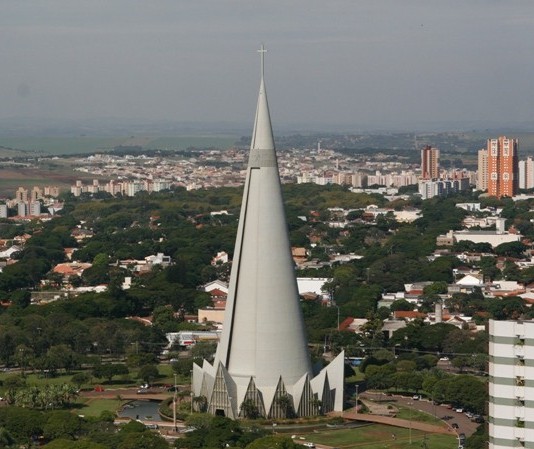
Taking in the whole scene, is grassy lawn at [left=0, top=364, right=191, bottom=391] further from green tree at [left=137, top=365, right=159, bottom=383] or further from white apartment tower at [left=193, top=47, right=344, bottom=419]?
white apartment tower at [left=193, top=47, right=344, bottom=419]

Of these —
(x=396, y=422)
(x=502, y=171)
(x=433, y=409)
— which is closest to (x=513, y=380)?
(x=396, y=422)

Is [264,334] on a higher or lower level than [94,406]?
higher

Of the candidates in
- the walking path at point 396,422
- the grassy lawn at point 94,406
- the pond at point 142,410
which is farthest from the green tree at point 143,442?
the walking path at point 396,422

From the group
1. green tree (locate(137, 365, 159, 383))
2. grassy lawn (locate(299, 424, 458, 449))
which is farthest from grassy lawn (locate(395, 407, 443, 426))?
green tree (locate(137, 365, 159, 383))

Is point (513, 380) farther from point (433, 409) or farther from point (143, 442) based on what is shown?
point (433, 409)

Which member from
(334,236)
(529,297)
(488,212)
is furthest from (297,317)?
(488,212)

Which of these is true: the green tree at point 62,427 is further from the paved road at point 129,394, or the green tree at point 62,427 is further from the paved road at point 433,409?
the paved road at point 433,409

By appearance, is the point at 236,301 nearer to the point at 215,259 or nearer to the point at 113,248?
the point at 215,259
